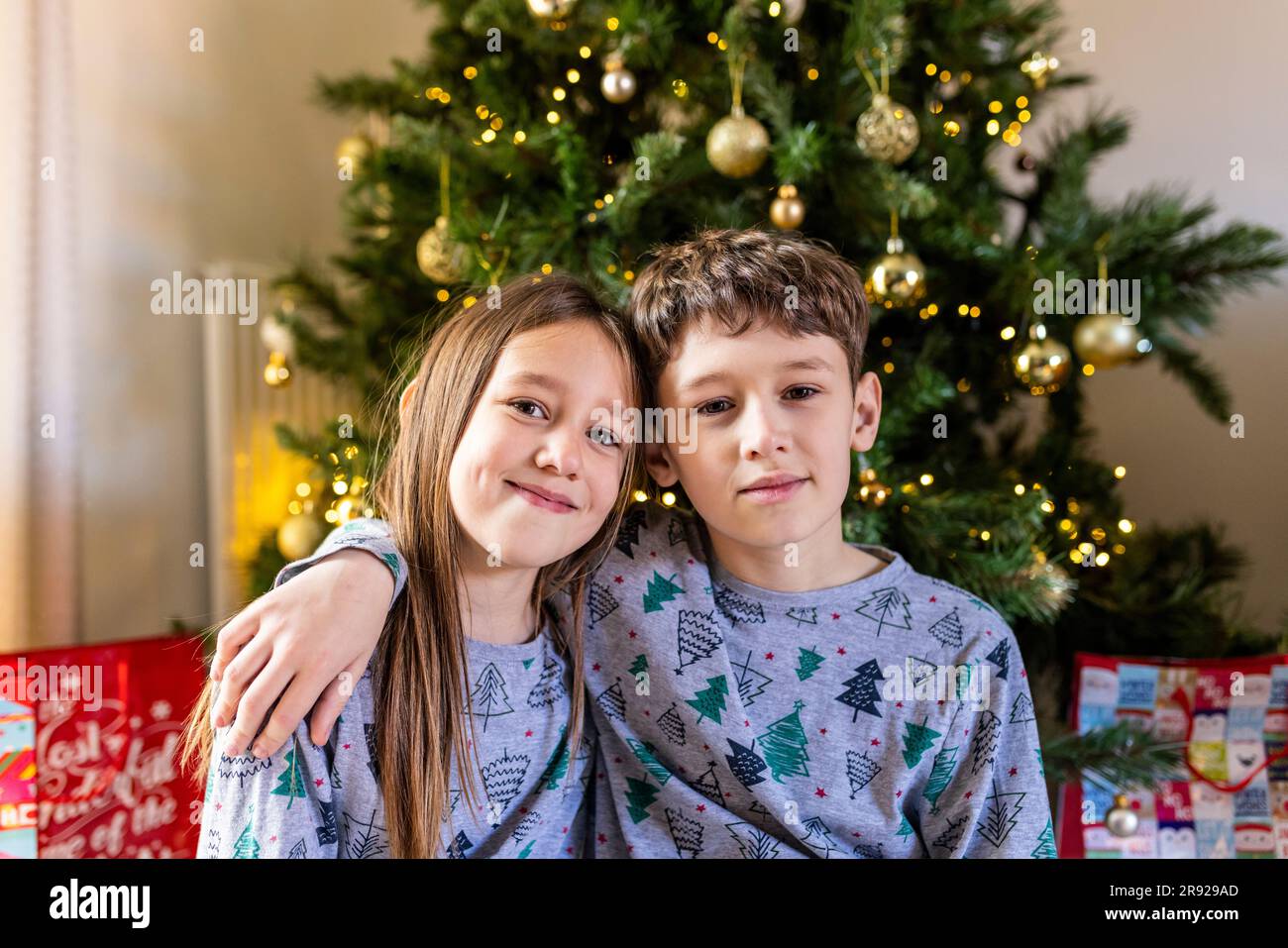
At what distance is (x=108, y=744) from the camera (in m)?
1.28

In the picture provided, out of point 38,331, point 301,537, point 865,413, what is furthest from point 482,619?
point 38,331

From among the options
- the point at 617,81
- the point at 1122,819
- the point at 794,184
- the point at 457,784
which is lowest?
the point at 1122,819

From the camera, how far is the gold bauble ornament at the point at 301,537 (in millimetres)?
1231

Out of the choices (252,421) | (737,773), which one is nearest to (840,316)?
(737,773)

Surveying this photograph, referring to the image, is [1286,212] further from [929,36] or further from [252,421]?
[252,421]

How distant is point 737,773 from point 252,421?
49.8 inches

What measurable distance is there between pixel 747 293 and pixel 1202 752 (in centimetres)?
77

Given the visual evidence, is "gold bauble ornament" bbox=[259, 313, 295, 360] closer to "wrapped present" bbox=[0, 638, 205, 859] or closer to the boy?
"wrapped present" bbox=[0, 638, 205, 859]

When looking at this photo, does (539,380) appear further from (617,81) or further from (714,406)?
(617,81)

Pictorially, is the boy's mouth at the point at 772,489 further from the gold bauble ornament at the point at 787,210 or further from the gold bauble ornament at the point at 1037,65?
the gold bauble ornament at the point at 1037,65

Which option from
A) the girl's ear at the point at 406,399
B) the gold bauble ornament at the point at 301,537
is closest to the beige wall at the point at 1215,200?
the girl's ear at the point at 406,399

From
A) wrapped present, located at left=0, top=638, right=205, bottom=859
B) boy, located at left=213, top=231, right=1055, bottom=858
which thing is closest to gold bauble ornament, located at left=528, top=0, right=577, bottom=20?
boy, located at left=213, top=231, right=1055, bottom=858
